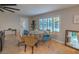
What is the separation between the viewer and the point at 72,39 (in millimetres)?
2379

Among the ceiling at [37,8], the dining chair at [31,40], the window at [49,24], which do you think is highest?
the ceiling at [37,8]

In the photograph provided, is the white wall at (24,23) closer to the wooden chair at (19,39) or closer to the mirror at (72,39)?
the wooden chair at (19,39)

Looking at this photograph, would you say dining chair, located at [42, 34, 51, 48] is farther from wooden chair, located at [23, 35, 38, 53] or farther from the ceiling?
the ceiling

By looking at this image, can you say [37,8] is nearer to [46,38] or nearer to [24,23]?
[24,23]

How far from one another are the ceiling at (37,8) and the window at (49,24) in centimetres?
19

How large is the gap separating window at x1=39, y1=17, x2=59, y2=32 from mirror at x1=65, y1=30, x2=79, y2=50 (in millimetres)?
247

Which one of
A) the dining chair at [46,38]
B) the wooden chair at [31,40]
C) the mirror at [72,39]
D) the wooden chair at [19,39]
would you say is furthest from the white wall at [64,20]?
the wooden chair at [19,39]

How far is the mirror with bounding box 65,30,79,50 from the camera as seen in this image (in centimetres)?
232

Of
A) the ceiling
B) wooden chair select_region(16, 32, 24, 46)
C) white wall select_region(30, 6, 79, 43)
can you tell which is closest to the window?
white wall select_region(30, 6, 79, 43)

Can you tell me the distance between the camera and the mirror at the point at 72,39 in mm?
2315

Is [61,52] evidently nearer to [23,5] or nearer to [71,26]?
[71,26]

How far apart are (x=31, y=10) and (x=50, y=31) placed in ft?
1.87
